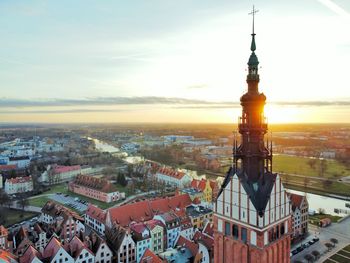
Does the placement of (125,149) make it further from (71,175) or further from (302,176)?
(302,176)

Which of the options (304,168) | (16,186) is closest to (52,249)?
(16,186)

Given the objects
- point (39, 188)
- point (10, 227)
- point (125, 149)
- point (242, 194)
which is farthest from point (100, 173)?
point (242, 194)

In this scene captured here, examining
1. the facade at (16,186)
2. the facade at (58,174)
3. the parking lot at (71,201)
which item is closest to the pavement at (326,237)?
the parking lot at (71,201)

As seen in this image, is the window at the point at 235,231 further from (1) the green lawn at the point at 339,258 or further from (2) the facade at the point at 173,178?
(2) the facade at the point at 173,178

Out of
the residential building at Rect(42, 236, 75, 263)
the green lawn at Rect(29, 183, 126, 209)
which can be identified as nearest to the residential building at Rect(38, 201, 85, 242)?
the residential building at Rect(42, 236, 75, 263)

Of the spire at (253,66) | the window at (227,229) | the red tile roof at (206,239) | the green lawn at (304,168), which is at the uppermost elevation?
the spire at (253,66)

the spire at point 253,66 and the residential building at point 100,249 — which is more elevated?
the spire at point 253,66
